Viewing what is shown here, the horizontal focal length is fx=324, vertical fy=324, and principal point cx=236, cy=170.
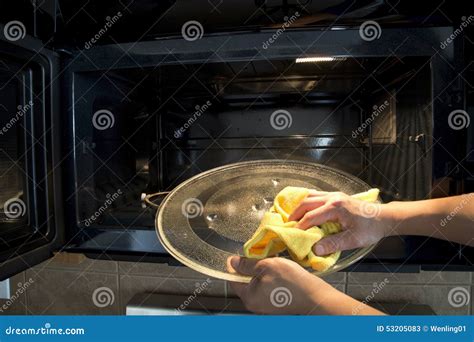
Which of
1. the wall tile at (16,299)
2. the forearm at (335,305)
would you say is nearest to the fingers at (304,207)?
the forearm at (335,305)

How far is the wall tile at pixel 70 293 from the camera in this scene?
813mm

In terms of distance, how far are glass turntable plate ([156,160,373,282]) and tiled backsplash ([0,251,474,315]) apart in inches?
13.4

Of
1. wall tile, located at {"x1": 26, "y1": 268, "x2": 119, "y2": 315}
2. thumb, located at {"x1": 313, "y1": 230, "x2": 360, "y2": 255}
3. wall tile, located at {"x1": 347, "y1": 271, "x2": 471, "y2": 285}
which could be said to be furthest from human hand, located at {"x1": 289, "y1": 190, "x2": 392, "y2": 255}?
wall tile, located at {"x1": 26, "y1": 268, "x2": 119, "y2": 315}

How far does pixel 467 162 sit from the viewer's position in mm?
450

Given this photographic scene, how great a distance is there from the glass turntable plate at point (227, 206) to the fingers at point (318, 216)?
0.16 feet

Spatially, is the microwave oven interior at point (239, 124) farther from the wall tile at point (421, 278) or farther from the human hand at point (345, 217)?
the wall tile at point (421, 278)

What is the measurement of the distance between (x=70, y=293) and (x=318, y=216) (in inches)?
28.7

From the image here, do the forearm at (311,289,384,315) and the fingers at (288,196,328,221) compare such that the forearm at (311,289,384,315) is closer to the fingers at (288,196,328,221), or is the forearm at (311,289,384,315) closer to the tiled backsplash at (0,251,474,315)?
the fingers at (288,196,328,221)

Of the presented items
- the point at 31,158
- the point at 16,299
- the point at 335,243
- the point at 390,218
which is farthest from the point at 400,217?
the point at 16,299

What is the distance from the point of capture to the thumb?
0.37 m

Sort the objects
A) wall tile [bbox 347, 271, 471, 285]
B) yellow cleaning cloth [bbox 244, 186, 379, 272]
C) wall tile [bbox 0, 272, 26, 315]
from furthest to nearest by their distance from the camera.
A: wall tile [bbox 0, 272, 26, 315] → wall tile [bbox 347, 271, 471, 285] → yellow cleaning cloth [bbox 244, 186, 379, 272]

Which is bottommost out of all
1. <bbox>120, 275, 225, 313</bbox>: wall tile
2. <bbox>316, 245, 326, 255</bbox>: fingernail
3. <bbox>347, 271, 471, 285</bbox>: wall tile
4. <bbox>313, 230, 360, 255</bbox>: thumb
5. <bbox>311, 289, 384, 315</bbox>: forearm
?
<bbox>120, 275, 225, 313</bbox>: wall tile

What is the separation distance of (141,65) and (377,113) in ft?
1.30

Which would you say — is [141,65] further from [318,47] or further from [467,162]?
[467,162]
